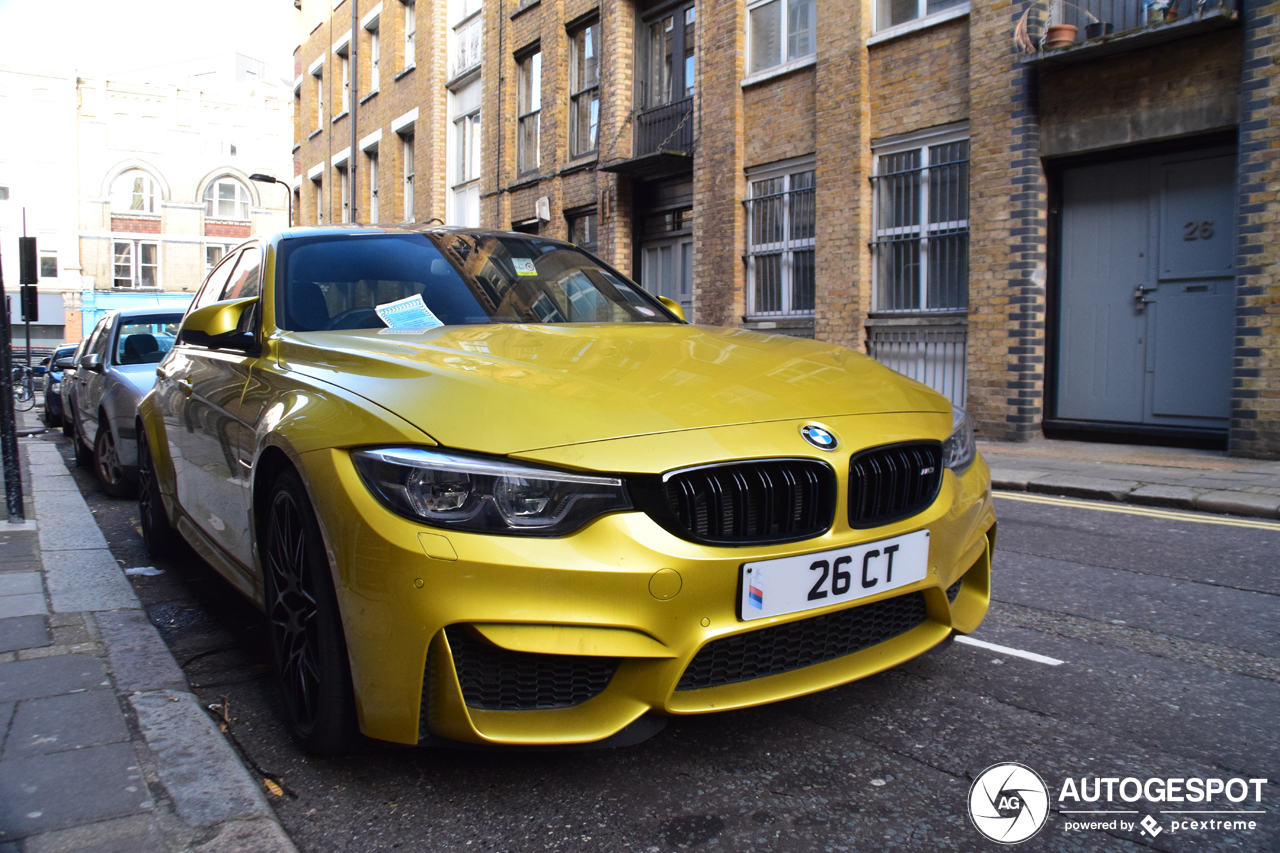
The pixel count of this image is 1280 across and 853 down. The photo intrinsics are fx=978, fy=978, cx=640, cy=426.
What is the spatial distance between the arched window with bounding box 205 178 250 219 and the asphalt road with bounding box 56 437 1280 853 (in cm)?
5555

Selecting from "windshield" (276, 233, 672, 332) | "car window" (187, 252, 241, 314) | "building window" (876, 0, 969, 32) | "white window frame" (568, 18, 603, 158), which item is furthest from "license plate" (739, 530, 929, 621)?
"white window frame" (568, 18, 603, 158)

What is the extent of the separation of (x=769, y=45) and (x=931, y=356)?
5.56m

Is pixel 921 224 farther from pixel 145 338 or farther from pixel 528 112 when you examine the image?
pixel 528 112

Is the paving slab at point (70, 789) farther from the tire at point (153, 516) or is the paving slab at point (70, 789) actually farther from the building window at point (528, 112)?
the building window at point (528, 112)

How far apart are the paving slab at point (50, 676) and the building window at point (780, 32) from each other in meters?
12.5

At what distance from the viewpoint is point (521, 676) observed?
85.0 inches

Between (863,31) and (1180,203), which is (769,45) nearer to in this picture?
(863,31)

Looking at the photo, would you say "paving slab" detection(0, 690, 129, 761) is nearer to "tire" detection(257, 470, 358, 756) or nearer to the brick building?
"tire" detection(257, 470, 358, 756)

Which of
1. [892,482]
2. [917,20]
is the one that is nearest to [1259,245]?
[917,20]

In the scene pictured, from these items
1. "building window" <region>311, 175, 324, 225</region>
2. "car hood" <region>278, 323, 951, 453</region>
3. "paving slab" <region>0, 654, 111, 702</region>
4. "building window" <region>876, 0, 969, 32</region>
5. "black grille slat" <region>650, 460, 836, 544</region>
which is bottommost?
"paving slab" <region>0, 654, 111, 702</region>

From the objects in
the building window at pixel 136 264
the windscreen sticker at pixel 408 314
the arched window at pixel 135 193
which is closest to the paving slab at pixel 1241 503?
the windscreen sticker at pixel 408 314

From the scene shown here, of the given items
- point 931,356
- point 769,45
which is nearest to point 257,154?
point 769,45

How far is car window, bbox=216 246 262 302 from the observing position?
3.99 meters

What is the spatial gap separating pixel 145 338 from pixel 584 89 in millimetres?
12600
